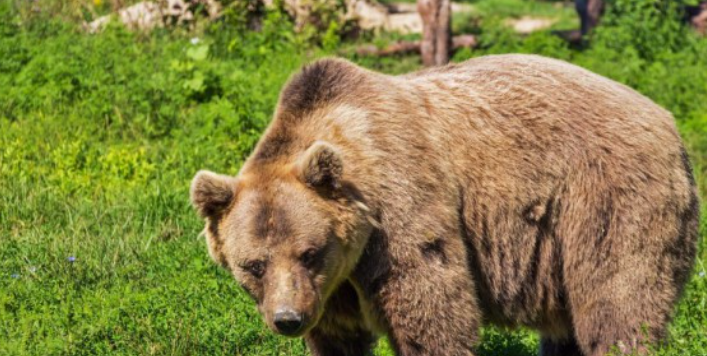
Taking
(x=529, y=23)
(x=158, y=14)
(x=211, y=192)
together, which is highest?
(x=211, y=192)

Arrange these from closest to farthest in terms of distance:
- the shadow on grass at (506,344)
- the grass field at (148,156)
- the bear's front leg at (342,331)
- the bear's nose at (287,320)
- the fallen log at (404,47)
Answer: the bear's nose at (287,320) < the bear's front leg at (342,331) < the grass field at (148,156) < the shadow on grass at (506,344) < the fallen log at (404,47)

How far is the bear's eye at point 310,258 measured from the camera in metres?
5.22

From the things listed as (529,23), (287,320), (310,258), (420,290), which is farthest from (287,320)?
(529,23)

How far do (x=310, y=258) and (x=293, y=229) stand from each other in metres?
0.14

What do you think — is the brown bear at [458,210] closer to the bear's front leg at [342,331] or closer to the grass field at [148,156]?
the bear's front leg at [342,331]

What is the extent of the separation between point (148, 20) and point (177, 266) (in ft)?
16.3

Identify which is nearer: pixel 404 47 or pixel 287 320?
pixel 287 320

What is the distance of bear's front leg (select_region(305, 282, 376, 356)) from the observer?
5609 millimetres

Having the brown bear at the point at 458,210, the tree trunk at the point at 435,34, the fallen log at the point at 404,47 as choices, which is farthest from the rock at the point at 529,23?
the brown bear at the point at 458,210

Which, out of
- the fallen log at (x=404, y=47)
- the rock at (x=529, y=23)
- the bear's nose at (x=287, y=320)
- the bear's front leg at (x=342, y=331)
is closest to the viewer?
the bear's nose at (x=287, y=320)

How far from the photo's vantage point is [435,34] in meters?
12.5

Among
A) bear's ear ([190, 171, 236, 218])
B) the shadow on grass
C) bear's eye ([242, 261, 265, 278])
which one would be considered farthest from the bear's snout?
the shadow on grass

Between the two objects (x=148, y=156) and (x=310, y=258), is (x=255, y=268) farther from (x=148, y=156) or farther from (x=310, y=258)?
(x=148, y=156)

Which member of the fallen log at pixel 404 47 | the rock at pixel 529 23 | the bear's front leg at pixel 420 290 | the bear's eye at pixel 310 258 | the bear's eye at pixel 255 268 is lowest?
the rock at pixel 529 23
